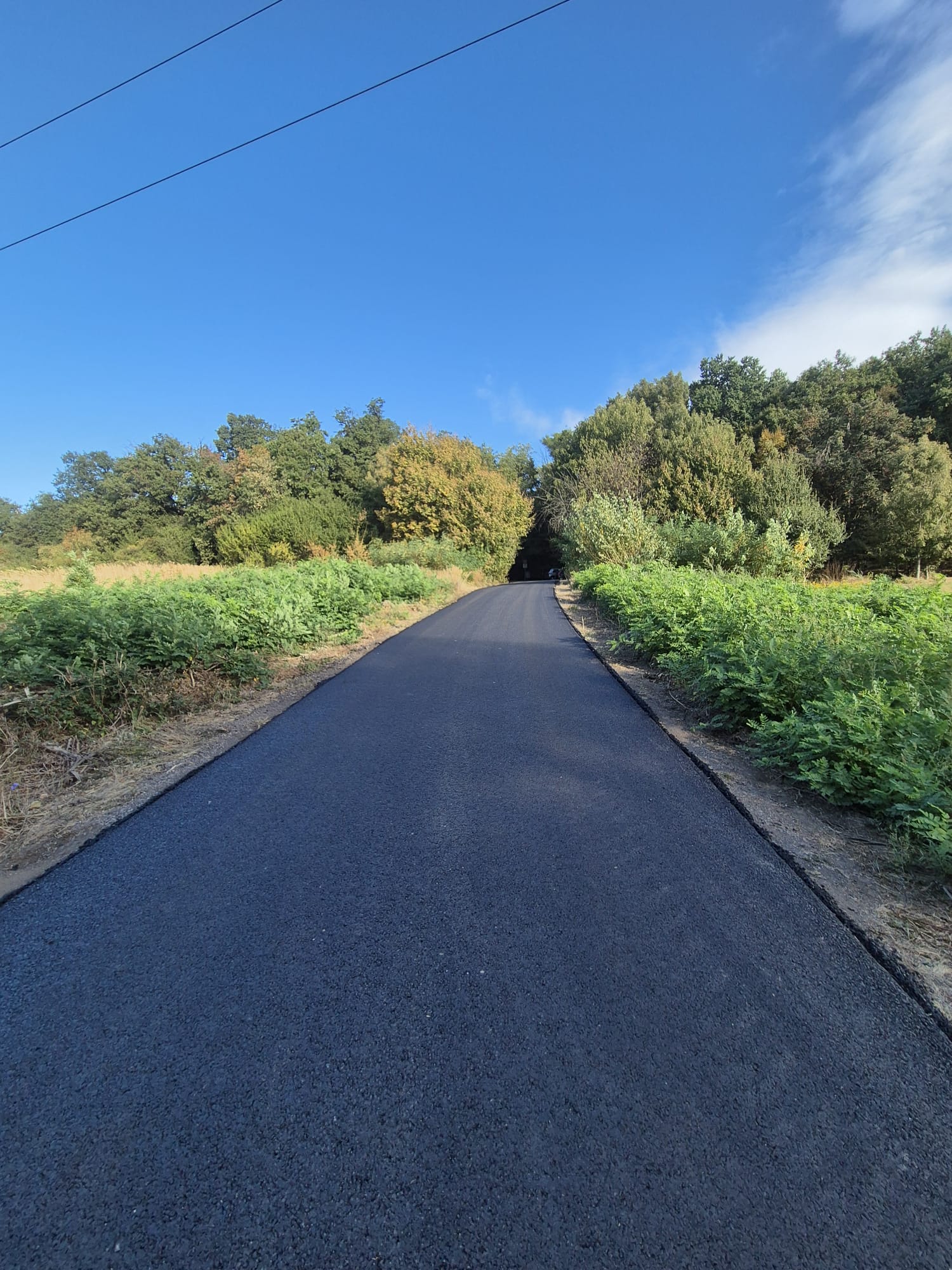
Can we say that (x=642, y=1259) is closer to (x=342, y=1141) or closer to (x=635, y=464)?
(x=342, y=1141)

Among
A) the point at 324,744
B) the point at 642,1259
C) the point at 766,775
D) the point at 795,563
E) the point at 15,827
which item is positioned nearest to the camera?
the point at 642,1259

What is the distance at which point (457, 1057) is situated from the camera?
1.45 metres

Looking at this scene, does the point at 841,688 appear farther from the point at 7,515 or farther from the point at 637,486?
the point at 7,515

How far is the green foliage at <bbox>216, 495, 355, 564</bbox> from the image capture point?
2772 cm

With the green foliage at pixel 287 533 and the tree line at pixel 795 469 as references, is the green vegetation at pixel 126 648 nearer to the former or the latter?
the tree line at pixel 795 469

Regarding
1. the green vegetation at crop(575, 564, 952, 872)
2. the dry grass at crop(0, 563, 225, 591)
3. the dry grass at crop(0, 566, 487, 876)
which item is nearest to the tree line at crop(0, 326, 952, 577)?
the dry grass at crop(0, 563, 225, 591)

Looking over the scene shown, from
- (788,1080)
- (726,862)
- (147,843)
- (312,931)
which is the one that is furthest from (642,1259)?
(147,843)

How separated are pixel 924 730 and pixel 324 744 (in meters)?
3.84

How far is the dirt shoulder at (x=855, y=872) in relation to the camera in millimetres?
1715

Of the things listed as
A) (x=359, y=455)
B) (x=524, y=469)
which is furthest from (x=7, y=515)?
(x=524, y=469)

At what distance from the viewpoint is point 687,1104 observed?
4.26 feet

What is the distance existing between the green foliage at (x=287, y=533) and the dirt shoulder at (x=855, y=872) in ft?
84.9

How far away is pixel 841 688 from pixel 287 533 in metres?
29.0

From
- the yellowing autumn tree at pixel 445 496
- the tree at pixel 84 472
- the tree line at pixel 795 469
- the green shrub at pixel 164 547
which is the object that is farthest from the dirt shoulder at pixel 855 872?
the tree at pixel 84 472
